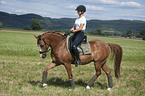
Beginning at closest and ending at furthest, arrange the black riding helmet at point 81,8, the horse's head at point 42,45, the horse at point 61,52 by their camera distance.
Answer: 1. the black riding helmet at point 81,8
2. the horse's head at point 42,45
3. the horse at point 61,52

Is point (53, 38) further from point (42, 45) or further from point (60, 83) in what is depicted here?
point (60, 83)

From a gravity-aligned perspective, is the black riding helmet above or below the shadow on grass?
above

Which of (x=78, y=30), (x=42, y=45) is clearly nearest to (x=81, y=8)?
(x=78, y=30)

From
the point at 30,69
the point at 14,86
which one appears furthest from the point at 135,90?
the point at 30,69

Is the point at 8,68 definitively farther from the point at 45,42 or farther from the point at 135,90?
the point at 135,90

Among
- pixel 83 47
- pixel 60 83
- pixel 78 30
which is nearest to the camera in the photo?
pixel 78 30

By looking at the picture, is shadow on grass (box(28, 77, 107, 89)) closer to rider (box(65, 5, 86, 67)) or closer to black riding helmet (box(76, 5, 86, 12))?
rider (box(65, 5, 86, 67))

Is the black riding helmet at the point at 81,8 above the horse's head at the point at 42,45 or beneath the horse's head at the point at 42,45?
above

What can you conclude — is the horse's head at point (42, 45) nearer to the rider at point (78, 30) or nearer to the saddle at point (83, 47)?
the saddle at point (83, 47)

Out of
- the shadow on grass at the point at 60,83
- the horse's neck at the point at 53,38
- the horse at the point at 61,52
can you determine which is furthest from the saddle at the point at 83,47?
the shadow on grass at the point at 60,83

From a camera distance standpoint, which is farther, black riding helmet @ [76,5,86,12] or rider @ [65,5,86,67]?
black riding helmet @ [76,5,86,12]

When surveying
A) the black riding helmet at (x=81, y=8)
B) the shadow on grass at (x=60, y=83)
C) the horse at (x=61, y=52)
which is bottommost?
the shadow on grass at (x=60, y=83)

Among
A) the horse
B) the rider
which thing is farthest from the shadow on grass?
the rider

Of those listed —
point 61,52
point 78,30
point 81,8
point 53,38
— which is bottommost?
point 61,52
